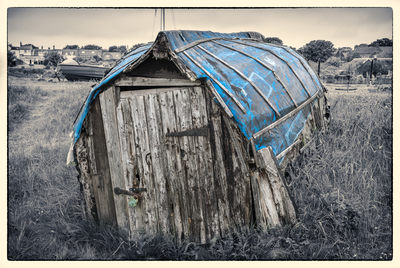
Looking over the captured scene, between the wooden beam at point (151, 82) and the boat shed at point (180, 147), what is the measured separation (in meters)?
0.01

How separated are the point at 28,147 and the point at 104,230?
7.20 feet

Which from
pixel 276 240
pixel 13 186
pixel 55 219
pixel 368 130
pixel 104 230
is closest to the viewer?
pixel 276 240

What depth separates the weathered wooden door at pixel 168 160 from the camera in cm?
334

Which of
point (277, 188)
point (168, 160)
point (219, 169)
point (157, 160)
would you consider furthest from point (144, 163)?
point (277, 188)

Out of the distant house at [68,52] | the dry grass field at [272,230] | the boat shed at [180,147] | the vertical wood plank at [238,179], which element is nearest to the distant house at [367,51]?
the dry grass field at [272,230]

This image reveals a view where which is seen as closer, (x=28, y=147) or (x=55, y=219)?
(x=55, y=219)

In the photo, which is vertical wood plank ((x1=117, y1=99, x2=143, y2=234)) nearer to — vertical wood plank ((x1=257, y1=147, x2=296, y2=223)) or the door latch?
the door latch

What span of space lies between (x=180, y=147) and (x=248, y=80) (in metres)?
1.23

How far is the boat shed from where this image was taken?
325 cm

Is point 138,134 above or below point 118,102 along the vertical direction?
below

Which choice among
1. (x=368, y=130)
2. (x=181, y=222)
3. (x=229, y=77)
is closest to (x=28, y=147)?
(x=181, y=222)

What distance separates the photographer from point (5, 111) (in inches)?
135

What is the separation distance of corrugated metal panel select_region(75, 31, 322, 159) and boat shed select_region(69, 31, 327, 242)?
0.02 m

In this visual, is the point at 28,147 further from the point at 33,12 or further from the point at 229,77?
the point at 229,77
